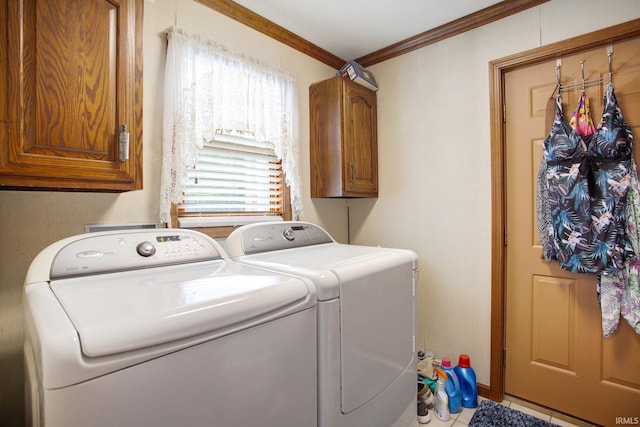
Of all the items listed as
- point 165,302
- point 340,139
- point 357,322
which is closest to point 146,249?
point 165,302

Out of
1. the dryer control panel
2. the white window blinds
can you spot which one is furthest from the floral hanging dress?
the white window blinds

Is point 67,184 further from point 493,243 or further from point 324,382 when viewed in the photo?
point 493,243

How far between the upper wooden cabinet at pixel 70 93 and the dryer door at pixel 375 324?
0.95m

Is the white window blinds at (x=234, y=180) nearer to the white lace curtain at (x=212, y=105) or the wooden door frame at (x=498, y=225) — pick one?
the white lace curtain at (x=212, y=105)

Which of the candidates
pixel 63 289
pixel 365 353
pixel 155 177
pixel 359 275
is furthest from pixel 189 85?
pixel 365 353

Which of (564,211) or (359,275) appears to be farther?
(564,211)

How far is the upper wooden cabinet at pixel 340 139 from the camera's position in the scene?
227 cm

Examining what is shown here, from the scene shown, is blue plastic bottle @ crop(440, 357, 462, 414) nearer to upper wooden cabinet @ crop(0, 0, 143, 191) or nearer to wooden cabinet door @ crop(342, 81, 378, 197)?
wooden cabinet door @ crop(342, 81, 378, 197)

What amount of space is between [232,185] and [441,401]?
6.08ft

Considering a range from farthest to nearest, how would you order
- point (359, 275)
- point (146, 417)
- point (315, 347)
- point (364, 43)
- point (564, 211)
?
point (364, 43) → point (564, 211) → point (359, 275) → point (315, 347) → point (146, 417)

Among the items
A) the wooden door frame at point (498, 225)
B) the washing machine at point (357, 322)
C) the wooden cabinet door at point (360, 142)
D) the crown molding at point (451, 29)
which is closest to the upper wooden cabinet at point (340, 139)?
the wooden cabinet door at point (360, 142)

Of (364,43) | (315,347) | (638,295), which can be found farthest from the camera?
(364,43)

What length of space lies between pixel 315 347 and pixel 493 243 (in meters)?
1.55

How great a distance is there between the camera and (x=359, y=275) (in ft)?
3.88
